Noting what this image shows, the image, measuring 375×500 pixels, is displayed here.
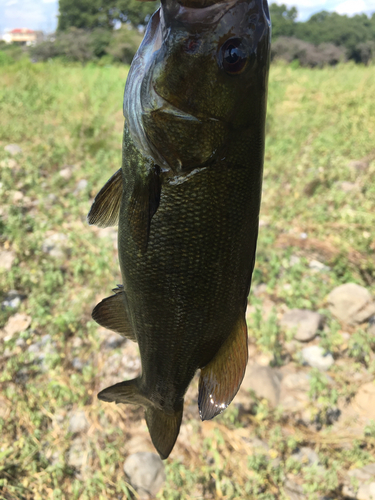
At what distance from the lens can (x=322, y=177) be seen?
5449 millimetres

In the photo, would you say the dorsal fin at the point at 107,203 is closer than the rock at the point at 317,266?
Yes

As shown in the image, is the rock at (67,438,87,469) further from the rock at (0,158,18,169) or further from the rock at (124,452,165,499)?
the rock at (0,158,18,169)

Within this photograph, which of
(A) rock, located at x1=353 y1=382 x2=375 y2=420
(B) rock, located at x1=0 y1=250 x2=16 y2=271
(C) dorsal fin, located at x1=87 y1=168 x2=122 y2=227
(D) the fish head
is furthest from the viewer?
(B) rock, located at x1=0 y1=250 x2=16 y2=271

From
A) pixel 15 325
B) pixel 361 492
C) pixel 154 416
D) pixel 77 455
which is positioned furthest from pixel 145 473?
pixel 15 325

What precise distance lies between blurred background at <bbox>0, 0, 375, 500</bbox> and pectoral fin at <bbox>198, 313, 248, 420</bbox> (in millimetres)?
1500

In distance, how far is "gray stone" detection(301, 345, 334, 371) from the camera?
3092 millimetres

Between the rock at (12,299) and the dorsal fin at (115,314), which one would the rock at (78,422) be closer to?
the rock at (12,299)

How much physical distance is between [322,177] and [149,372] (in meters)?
4.91

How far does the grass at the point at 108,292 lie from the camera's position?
240cm

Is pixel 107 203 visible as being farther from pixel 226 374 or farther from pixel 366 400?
pixel 366 400

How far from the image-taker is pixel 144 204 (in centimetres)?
104

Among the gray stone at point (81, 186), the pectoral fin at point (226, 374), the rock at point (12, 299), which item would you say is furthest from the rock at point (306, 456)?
the gray stone at point (81, 186)

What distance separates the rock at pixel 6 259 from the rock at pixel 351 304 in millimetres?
3301

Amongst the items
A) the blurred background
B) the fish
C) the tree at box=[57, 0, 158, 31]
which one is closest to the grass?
the blurred background
